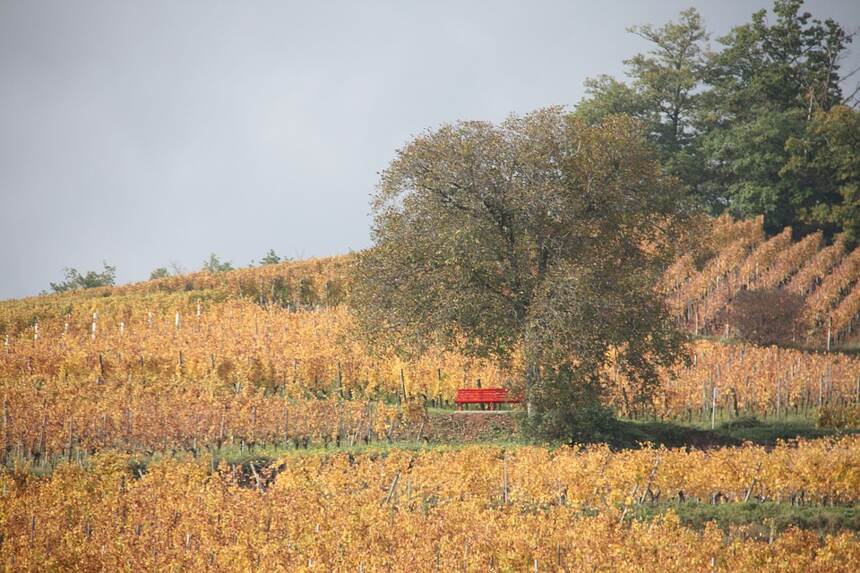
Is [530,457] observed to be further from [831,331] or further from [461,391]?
[831,331]

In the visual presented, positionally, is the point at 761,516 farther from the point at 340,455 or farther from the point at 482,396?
the point at 482,396

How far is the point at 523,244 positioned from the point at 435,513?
11337 millimetres

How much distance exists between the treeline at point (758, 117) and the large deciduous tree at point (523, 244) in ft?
98.5

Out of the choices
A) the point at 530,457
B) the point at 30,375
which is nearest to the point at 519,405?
the point at 530,457

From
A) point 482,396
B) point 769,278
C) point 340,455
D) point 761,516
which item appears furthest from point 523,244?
point 769,278

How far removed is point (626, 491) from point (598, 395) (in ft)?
22.4

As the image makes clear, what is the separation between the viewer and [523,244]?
2977 centimetres

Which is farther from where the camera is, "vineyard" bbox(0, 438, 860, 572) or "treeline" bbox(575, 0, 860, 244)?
"treeline" bbox(575, 0, 860, 244)

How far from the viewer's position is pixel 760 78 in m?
61.8

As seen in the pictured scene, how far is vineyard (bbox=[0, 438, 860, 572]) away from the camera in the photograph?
57.6 feet

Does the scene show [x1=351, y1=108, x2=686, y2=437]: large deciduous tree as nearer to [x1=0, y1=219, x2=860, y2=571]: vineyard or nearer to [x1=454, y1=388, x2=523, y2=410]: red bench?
[x1=0, y1=219, x2=860, y2=571]: vineyard

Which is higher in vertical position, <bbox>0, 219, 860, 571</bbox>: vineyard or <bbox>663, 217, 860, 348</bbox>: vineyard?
<bbox>663, 217, 860, 348</bbox>: vineyard

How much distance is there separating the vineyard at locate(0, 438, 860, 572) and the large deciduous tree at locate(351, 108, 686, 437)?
3.99 metres

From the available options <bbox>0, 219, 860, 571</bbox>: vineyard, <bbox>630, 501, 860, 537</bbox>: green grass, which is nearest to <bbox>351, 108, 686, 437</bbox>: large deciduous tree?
<bbox>0, 219, 860, 571</bbox>: vineyard
